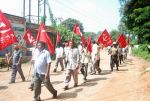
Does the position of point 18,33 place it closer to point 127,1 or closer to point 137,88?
point 127,1

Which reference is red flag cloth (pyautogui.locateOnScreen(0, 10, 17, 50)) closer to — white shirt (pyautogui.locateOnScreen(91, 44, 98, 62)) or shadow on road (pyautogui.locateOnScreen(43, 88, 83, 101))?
shadow on road (pyautogui.locateOnScreen(43, 88, 83, 101))

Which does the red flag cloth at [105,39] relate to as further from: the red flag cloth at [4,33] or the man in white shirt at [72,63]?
the red flag cloth at [4,33]

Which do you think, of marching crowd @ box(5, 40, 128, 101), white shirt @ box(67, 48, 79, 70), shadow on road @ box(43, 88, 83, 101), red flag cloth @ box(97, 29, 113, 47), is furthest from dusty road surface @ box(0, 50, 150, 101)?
red flag cloth @ box(97, 29, 113, 47)

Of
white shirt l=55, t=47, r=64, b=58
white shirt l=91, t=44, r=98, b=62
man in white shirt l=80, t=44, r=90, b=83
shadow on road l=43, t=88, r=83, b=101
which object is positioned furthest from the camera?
white shirt l=55, t=47, r=64, b=58

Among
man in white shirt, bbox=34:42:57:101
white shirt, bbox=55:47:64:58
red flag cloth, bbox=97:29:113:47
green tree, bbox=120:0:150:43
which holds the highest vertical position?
green tree, bbox=120:0:150:43

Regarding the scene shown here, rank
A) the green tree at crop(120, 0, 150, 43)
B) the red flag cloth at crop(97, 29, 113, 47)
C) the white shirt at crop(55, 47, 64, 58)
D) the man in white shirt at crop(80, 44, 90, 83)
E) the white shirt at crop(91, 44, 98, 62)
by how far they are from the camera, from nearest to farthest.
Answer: the man in white shirt at crop(80, 44, 90, 83) → the white shirt at crop(91, 44, 98, 62) → the red flag cloth at crop(97, 29, 113, 47) → the white shirt at crop(55, 47, 64, 58) → the green tree at crop(120, 0, 150, 43)

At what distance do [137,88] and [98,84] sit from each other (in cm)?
213

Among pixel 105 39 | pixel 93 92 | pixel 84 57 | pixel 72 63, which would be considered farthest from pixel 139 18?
pixel 93 92

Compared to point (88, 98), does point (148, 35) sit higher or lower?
higher

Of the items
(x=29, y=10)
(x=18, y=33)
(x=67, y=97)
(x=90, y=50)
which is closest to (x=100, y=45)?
(x=90, y=50)

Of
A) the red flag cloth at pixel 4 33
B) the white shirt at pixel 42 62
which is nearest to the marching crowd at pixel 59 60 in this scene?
the white shirt at pixel 42 62

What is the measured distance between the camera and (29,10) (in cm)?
3869

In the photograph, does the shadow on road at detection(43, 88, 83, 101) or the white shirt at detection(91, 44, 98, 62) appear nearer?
the shadow on road at detection(43, 88, 83, 101)

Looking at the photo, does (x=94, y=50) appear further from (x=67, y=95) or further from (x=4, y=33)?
(x=67, y=95)
